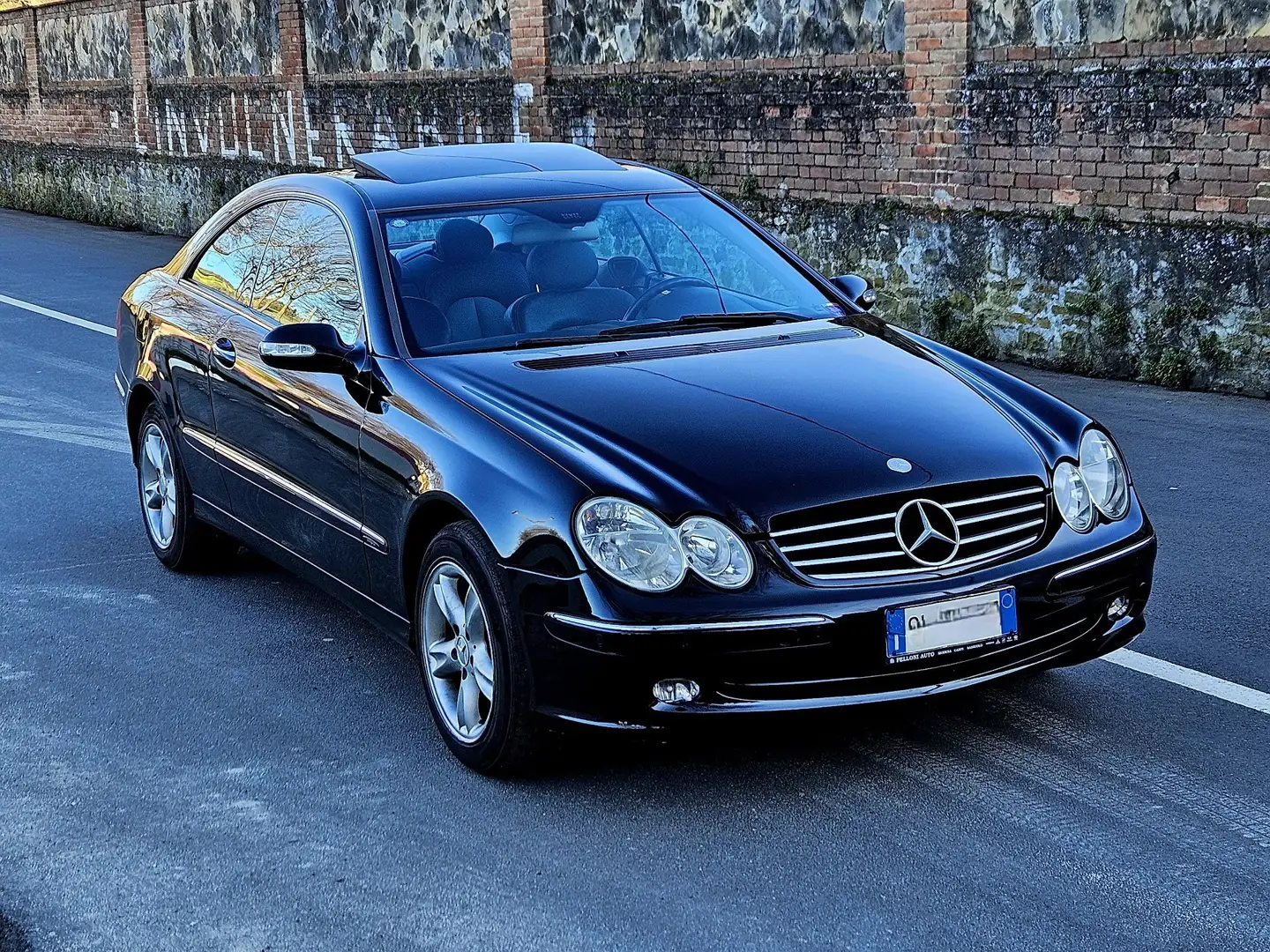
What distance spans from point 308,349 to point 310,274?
0.71 metres

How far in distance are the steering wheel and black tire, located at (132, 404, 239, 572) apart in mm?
1947

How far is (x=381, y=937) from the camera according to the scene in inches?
150

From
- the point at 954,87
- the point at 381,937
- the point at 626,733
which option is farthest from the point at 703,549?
the point at 954,87

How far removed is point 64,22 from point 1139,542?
85.5 ft

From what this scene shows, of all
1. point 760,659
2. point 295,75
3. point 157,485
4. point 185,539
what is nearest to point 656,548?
point 760,659

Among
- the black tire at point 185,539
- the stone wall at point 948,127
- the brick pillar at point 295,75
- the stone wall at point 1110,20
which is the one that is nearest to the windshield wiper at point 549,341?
the black tire at point 185,539

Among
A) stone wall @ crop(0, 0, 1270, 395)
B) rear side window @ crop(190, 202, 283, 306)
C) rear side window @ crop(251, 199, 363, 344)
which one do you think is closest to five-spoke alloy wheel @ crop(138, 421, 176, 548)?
rear side window @ crop(190, 202, 283, 306)

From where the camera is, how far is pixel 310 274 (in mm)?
5832

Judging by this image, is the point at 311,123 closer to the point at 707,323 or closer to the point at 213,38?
the point at 213,38

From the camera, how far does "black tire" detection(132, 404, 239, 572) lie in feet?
21.9

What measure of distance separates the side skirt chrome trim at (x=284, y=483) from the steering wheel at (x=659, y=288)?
42.3 inches

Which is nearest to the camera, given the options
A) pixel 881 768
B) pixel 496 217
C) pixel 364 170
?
pixel 881 768

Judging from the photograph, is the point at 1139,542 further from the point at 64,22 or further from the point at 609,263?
the point at 64,22

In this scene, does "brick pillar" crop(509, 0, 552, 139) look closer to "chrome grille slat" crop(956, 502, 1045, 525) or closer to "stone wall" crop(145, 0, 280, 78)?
"stone wall" crop(145, 0, 280, 78)
